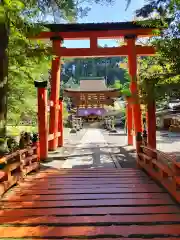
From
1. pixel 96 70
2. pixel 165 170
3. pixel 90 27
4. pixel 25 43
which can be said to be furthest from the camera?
pixel 96 70

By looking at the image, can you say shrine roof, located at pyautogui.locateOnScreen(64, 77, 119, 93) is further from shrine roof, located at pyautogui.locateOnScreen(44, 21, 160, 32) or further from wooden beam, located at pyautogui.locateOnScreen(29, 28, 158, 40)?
shrine roof, located at pyautogui.locateOnScreen(44, 21, 160, 32)

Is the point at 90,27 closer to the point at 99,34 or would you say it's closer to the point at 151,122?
the point at 99,34

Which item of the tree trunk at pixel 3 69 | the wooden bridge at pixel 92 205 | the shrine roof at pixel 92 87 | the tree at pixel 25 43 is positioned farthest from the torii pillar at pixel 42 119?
the shrine roof at pixel 92 87

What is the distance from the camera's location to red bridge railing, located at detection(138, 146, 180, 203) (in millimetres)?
3825

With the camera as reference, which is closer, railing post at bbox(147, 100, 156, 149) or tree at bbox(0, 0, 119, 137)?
tree at bbox(0, 0, 119, 137)

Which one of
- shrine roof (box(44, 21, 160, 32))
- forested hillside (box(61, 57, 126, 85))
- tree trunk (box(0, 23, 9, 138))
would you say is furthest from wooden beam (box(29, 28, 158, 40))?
forested hillside (box(61, 57, 126, 85))

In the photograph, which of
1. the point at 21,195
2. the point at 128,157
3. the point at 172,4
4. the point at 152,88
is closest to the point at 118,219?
the point at 21,195

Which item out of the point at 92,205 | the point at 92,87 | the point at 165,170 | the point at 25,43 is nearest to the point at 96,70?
the point at 92,87

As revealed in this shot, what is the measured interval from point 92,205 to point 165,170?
135cm

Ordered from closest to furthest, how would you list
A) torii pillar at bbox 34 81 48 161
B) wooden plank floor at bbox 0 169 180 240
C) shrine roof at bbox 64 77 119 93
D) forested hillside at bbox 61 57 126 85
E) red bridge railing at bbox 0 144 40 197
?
1. wooden plank floor at bbox 0 169 180 240
2. red bridge railing at bbox 0 144 40 197
3. torii pillar at bbox 34 81 48 161
4. shrine roof at bbox 64 77 119 93
5. forested hillside at bbox 61 57 126 85

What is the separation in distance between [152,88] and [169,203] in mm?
2130

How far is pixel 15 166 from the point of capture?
4.91m

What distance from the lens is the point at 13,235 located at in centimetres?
278

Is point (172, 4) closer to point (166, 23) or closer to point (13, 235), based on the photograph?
point (166, 23)
